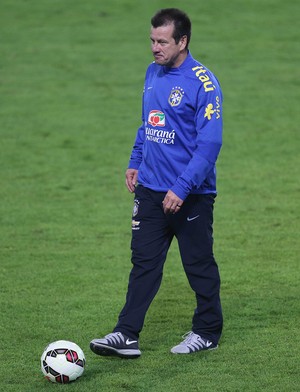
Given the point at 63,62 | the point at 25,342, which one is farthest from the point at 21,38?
the point at 25,342

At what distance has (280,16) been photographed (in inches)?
757

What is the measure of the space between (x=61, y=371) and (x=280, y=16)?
14.1 meters

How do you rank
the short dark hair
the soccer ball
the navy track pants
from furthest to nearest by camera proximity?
the navy track pants
the short dark hair
the soccer ball

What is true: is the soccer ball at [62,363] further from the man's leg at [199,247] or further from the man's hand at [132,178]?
the man's hand at [132,178]

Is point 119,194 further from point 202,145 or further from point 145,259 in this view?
point 202,145

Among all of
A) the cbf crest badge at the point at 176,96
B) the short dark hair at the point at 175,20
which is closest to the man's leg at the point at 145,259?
the cbf crest badge at the point at 176,96

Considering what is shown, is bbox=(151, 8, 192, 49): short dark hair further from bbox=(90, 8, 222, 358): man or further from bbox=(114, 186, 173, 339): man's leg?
bbox=(114, 186, 173, 339): man's leg

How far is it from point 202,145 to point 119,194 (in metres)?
5.39

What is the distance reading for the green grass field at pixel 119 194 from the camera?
267 inches

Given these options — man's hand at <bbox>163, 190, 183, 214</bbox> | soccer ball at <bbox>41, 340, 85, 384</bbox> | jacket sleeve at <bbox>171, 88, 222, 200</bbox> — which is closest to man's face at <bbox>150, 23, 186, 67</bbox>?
jacket sleeve at <bbox>171, 88, 222, 200</bbox>

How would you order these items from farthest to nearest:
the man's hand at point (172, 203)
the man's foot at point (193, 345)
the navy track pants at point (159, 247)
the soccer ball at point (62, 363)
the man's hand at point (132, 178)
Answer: the man's hand at point (132, 178) → the man's foot at point (193, 345) → the navy track pants at point (159, 247) → the man's hand at point (172, 203) → the soccer ball at point (62, 363)

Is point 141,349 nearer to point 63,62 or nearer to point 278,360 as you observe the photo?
point 278,360

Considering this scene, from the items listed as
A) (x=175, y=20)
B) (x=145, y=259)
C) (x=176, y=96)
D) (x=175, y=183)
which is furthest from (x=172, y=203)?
(x=175, y=20)

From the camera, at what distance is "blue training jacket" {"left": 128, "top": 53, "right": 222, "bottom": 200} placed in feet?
21.2
